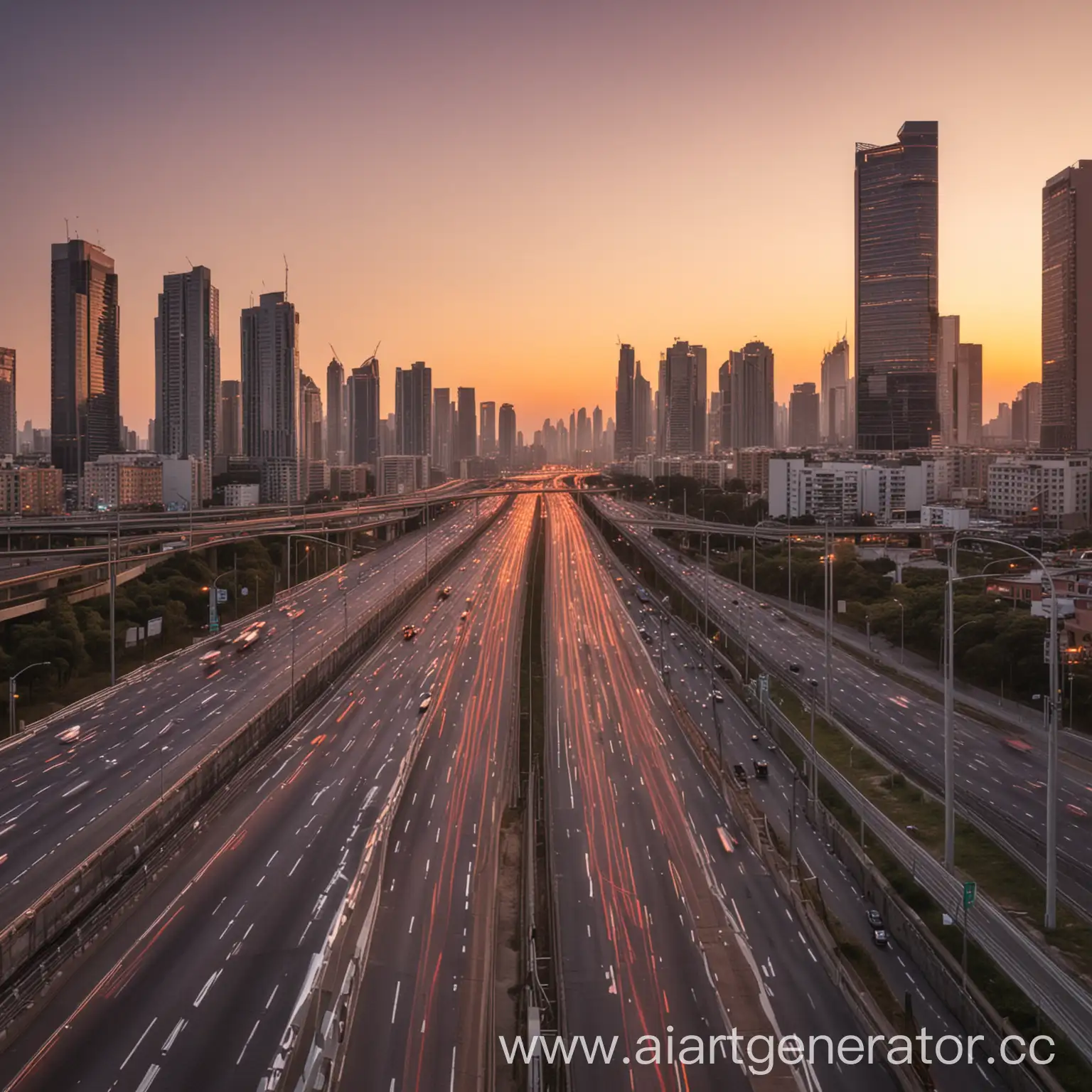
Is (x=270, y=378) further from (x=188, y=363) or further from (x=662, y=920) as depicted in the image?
(x=662, y=920)

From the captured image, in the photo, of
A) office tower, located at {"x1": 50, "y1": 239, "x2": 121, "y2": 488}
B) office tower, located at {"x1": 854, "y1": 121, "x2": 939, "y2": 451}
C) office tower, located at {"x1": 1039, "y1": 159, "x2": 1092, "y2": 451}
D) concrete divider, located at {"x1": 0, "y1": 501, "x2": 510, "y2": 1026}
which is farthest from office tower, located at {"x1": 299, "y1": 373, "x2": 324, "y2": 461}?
concrete divider, located at {"x1": 0, "y1": 501, "x2": 510, "y2": 1026}

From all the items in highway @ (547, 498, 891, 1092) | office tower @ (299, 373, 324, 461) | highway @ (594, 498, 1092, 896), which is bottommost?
highway @ (547, 498, 891, 1092)

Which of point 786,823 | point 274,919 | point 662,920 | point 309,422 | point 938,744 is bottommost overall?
point 662,920

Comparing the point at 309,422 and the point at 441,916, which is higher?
the point at 309,422

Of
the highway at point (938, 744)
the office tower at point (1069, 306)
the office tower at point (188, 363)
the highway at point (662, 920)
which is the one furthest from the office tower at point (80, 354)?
the office tower at point (1069, 306)

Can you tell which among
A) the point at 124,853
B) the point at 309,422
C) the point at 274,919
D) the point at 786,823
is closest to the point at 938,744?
the point at 786,823

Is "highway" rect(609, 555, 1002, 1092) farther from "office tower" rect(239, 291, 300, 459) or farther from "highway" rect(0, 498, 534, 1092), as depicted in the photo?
"office tower" rect(239, 291, 300, 459)

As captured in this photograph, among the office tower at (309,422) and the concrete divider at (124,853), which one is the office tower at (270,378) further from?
the concrete divider at (124,853)

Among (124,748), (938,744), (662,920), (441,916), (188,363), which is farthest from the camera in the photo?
(188,363)
